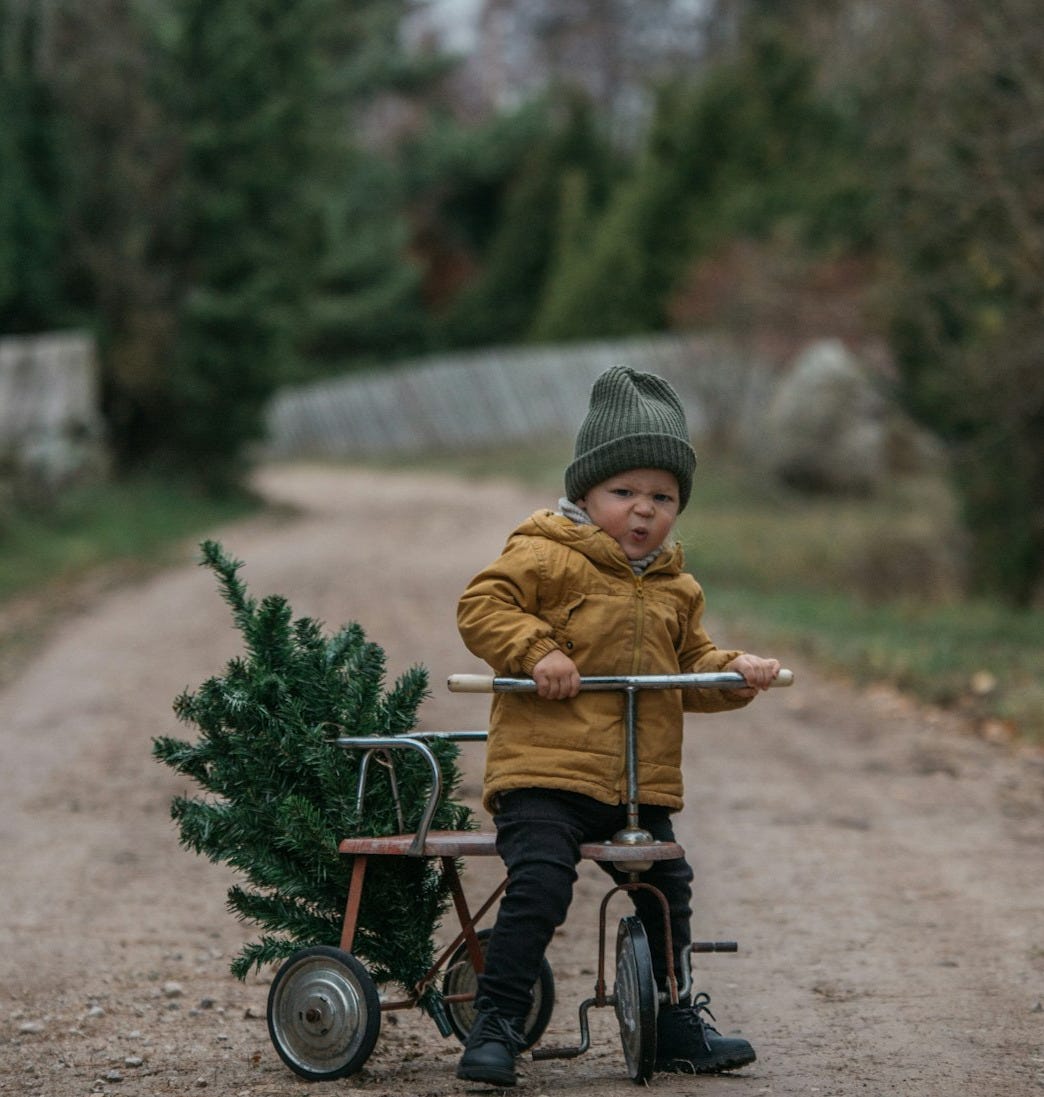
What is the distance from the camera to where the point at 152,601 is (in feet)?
47.5

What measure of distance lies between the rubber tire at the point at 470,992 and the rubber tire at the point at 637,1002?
0.24 m

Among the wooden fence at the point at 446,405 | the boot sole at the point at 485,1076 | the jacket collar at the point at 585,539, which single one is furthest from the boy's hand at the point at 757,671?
the wooden fence at the point at 446,405

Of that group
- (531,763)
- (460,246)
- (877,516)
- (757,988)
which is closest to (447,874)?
(531,763)

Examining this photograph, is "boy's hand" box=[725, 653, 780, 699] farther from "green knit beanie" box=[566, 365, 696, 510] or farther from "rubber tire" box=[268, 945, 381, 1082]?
"rubber tire" box=[268, 945, 381, 1082]

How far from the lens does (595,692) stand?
14.1 feet

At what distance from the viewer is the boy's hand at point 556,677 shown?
13.6 feet

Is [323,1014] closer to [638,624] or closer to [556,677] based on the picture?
[556,677]

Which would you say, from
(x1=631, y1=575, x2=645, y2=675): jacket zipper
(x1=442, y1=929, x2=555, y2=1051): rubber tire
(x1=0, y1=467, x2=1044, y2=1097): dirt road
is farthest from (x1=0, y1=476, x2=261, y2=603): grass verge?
(x1=631, y1=575, x2=645, y2=675): jacket zipper

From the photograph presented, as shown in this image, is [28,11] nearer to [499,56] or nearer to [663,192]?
[663,192]

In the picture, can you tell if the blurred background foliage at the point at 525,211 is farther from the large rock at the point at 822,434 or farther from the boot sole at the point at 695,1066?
the boot sole at the point at 695,1066

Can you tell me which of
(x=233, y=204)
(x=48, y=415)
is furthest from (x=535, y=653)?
(x=233, y=204)

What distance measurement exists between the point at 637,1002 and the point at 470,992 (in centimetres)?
65

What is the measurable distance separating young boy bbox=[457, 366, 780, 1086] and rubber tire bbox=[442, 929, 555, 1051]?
27 cm

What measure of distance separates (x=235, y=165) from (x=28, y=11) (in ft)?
9.53
